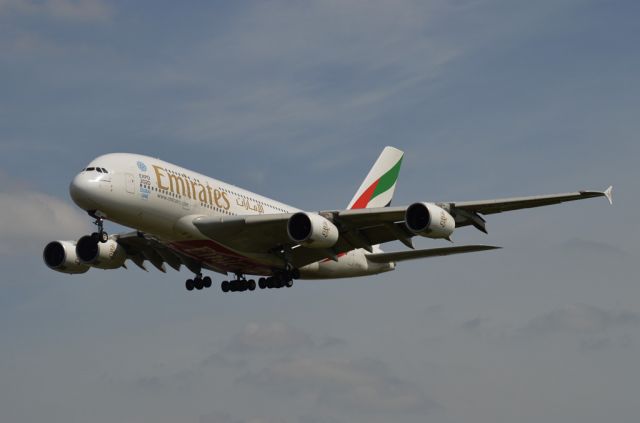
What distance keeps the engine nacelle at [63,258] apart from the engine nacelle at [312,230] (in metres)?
12.5

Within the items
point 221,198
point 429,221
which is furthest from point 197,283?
point 429,221

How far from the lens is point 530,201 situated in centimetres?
4234

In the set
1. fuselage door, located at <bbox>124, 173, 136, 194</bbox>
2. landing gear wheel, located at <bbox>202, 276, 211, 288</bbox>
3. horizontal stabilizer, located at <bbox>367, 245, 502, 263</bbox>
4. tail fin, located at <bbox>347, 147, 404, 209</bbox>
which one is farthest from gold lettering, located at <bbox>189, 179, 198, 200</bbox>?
tail fin, located at <bbox>347, 147, 404, 209</bbox>

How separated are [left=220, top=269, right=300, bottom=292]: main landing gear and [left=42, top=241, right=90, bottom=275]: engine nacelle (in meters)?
6.71

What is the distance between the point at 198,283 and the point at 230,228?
6.67m

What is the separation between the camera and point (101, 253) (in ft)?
165

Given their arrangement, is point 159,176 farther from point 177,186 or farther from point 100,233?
point 100,233

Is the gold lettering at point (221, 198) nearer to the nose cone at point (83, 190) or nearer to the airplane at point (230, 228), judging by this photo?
the airplane at point (230, 228)

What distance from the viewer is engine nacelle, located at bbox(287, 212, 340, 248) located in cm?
4316

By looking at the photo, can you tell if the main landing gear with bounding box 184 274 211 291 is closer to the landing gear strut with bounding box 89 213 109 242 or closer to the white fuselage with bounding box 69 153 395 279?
the white fuselage with bounding box 69 153 395 279

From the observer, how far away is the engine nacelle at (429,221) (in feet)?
139

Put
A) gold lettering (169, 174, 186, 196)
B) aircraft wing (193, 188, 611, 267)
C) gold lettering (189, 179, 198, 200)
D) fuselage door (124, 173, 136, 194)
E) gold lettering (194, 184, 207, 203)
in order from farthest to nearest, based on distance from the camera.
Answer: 1. gold lettering (194, 184, 207, 203)
2. gold lettering (189, 179, 198, 200)
3. gold lettering (169, 174, 186, 196)
4. aircraft wing (193, 188, 611, 267)
5. fuselage door (124, 173, 136, 194)

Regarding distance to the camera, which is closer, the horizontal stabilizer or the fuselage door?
the fuselage door

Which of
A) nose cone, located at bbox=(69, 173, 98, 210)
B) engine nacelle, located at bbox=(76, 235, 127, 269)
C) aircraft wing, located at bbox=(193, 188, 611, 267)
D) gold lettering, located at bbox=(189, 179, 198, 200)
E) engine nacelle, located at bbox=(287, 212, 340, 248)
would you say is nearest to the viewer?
nose cone, located at bbox=(69, 173, 98, 210)
